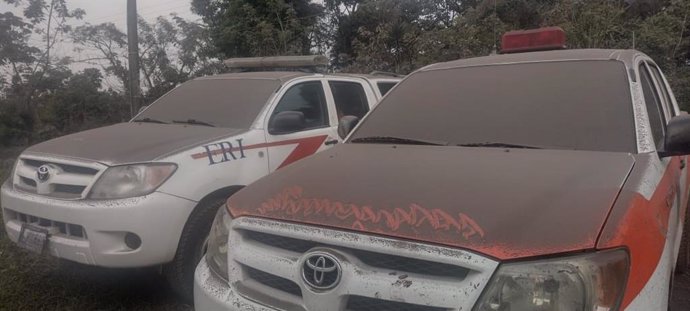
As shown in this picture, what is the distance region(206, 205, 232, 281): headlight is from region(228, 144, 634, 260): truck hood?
4.1 inches

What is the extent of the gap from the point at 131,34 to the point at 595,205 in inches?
417

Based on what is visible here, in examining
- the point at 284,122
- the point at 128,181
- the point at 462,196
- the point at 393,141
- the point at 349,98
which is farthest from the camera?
the point at 349,98

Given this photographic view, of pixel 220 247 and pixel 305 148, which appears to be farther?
pixel 305 148

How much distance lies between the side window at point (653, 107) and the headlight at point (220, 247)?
2089 millimetres

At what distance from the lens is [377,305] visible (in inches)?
70.6

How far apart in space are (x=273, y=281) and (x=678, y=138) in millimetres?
1852

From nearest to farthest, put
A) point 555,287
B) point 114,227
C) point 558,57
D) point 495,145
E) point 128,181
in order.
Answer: point 555,287 < point 495,145 < point 558,57 < point 114,227 < point 128,181

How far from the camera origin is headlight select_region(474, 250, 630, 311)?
64.3 inches

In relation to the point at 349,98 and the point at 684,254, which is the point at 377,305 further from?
the point at 349,98

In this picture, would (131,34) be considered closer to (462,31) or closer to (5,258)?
(462,31)

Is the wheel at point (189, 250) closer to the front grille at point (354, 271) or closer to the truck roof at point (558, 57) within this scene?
the front grille at point (354, 271)

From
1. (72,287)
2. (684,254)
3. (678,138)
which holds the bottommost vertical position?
(72,287)

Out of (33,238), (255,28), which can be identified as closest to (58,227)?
(33,238)

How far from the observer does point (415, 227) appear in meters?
1.85
